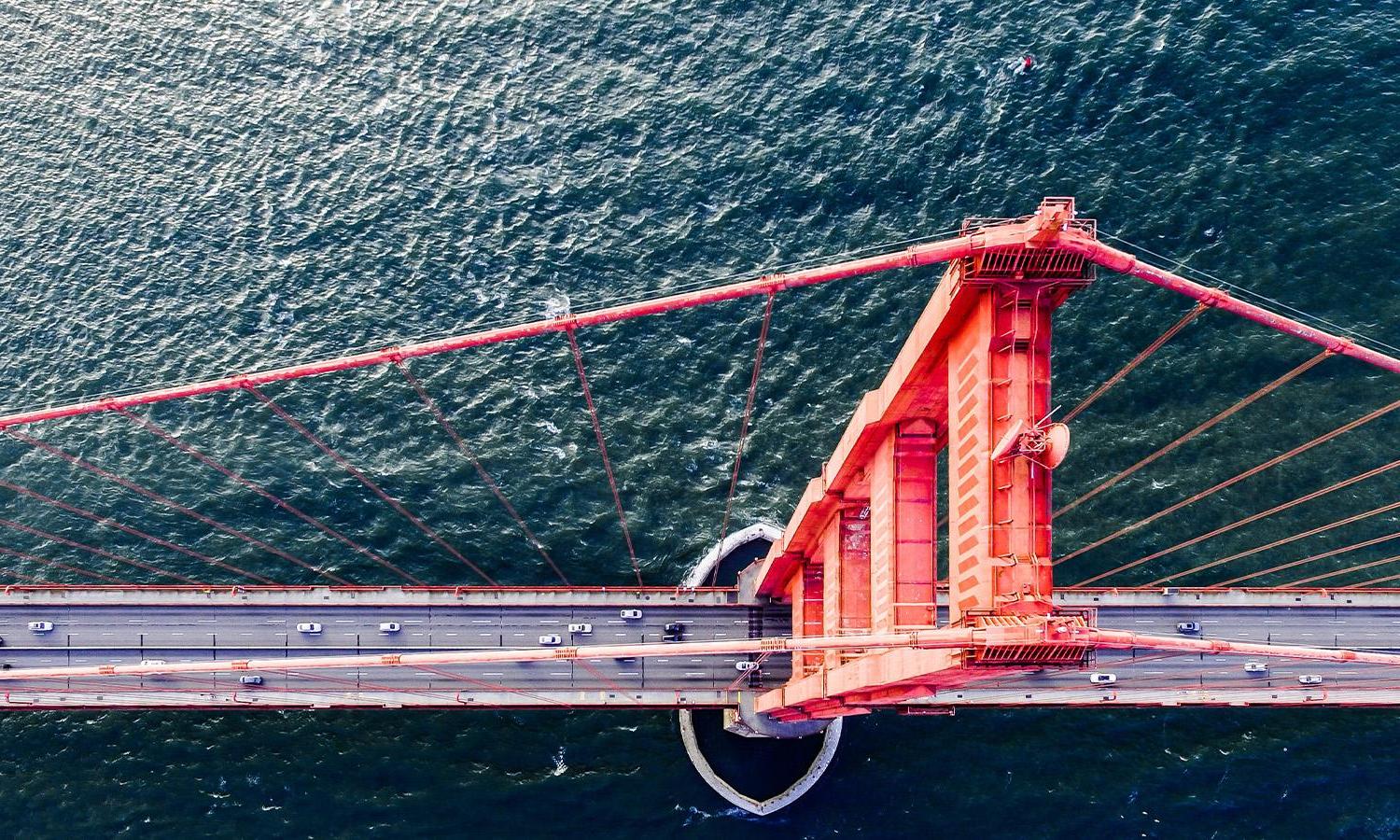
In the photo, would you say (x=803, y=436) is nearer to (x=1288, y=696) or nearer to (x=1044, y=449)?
(x=1288, y=696)

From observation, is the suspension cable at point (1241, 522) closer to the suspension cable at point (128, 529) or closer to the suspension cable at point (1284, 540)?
the suspension cable at point (1284, 540)

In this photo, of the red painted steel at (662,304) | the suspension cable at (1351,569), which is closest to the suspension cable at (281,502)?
the red painted steel at (662,304)

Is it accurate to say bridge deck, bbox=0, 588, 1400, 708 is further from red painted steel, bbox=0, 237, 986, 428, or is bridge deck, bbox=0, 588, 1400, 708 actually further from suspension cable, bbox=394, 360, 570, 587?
red painted steel, bbox=0, 237, 986, 428

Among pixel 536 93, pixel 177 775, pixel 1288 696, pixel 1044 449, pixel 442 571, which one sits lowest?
pixel 177 775

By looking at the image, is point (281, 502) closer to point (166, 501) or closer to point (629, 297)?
point (166, 501)

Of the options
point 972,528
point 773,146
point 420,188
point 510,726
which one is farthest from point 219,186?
point 972,528

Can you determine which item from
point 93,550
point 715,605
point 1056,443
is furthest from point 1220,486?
point 93,550

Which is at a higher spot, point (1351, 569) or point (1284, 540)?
point (1284, 540)

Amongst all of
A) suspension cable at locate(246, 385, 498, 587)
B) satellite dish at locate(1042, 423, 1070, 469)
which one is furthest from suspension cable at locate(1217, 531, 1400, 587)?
suspension cable at locate(246, 385, 498, 587)
